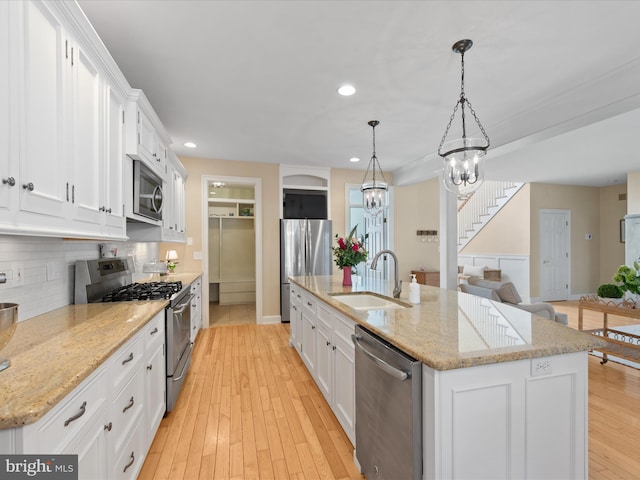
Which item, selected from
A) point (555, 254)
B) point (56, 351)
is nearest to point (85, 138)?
point (56, 351)

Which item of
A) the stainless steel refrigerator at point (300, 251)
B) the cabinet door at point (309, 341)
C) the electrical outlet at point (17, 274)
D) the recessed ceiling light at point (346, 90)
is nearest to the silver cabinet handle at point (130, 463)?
the electrical outlet at point (17, 274)

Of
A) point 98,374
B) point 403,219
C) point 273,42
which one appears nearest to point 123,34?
point 273,42

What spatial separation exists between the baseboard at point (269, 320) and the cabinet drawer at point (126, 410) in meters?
3.40

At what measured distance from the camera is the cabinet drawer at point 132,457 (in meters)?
1.41

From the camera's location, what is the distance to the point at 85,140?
62.5 inches

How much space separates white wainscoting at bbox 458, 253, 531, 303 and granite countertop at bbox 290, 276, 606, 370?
6065 millimetres

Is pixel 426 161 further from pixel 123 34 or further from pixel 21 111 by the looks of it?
pixel 21 111

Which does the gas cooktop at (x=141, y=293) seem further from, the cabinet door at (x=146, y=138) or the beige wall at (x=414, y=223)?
the beige wall at (x=414, y=223)

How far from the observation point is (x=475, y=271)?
7641 mm

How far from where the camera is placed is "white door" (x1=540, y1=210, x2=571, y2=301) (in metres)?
7.14

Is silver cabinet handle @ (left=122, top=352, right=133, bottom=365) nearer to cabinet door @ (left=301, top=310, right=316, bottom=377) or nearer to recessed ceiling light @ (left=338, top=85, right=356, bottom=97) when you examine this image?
cabinet door @ (left=301, top=310, right=316, bottom=377)

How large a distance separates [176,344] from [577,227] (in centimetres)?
896

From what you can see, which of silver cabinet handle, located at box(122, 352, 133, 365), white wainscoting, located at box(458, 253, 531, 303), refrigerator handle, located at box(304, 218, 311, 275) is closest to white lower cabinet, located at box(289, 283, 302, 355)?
refrigerator handle, located at box(304, 218, 311, 275)

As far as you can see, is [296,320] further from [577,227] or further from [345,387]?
[577,227]
